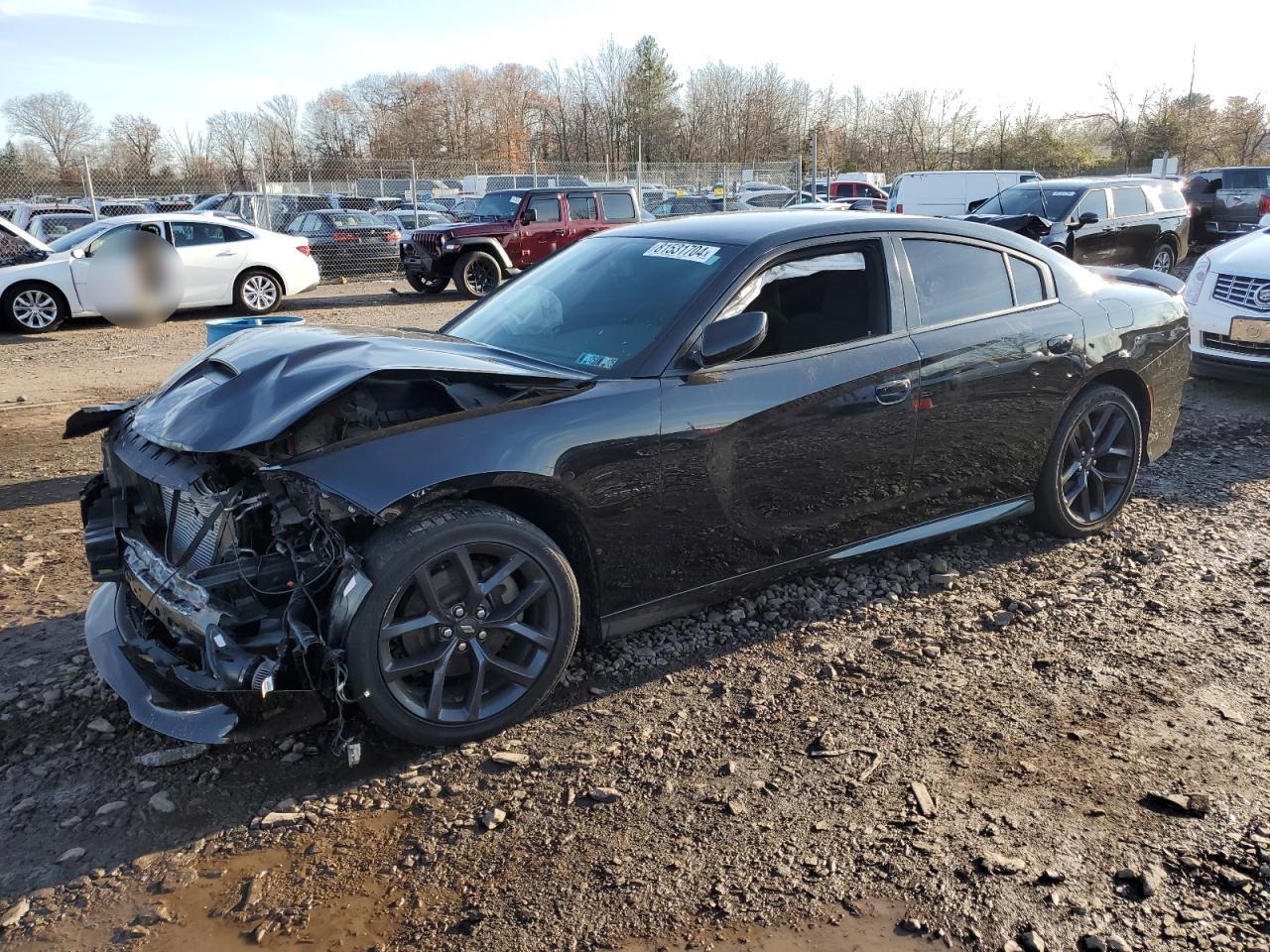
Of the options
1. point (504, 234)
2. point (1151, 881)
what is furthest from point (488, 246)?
point (1151, 881)

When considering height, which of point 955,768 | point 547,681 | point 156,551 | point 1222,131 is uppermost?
point 1222,131

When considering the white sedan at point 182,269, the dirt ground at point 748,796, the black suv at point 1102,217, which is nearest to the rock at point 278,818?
the dirt ground at point 748,796

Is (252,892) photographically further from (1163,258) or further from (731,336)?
(1163,258)

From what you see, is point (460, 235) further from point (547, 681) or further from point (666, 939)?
point (666, 939)

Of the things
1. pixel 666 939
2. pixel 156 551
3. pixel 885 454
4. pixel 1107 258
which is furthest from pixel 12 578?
pixel 1107 258

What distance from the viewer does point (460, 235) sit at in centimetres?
1578

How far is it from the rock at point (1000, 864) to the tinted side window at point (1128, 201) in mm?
14490

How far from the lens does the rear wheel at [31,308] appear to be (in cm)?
1247

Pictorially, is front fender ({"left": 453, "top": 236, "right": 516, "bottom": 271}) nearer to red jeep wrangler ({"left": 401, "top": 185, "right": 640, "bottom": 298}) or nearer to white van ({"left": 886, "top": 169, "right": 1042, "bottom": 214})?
red jeep wrangler ({"left": 401, "top": 185, "right": 640, "bottom": 298})

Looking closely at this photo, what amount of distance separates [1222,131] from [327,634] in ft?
158

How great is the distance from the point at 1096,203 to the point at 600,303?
13.1 metres

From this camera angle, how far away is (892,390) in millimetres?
3986

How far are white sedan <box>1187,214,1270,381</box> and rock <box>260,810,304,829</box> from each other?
320 inches

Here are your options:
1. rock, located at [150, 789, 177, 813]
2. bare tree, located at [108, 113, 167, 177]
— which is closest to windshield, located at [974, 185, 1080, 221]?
rock, located at [150, 789, 177, 813]
